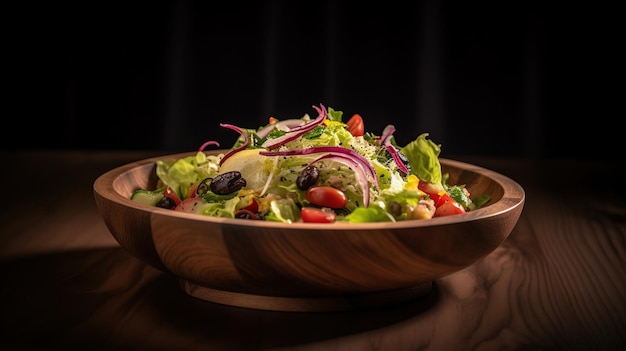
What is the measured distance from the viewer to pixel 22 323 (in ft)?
5.63

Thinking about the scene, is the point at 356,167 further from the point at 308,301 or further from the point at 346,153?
the point at 308,301

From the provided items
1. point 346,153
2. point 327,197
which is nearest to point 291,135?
point 346,153

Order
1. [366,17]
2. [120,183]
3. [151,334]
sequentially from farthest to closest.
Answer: [366,17]
[120,183]
[151,334]

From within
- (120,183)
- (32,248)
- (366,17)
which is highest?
(366,17)

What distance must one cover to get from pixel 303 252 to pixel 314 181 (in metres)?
0.34

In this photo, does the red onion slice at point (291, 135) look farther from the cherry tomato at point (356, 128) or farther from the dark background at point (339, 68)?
the dark background at point (339, 68)

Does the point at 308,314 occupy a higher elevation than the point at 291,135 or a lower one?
lower

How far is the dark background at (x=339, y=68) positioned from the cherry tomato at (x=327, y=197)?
2473 millimetres

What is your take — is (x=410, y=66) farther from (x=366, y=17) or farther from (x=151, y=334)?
(x=151, y=334)

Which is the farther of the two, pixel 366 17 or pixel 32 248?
pixel 366 17

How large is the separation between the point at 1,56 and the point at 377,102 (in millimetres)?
1885

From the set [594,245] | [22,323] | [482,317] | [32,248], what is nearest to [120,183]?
[32,248]

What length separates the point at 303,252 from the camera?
158 cm

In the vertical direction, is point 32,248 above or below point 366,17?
below
